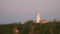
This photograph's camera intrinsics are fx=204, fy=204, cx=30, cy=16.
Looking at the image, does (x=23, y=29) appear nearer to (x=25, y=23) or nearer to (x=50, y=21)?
(x=25, y=23)

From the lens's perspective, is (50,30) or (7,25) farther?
(7,25)

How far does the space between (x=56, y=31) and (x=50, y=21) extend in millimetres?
738

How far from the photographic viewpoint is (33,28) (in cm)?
1293

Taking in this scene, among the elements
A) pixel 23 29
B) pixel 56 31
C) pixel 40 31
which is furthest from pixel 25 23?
pixel 56 31

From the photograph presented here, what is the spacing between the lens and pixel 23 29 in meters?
13.5

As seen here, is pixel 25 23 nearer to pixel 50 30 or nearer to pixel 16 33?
pixel 16 33

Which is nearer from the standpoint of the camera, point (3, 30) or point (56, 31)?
point (56, 31)

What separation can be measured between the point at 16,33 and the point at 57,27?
2608 millimetres

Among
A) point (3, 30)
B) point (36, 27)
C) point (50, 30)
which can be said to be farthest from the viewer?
point (3, 30)

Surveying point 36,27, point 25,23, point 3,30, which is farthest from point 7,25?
point 36,27

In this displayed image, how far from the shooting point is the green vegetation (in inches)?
488

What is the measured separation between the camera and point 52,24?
12320mm

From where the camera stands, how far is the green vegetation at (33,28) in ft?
40.6

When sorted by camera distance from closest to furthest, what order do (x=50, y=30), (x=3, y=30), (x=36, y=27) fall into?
(x=50, y=30) < (x=36, y=27) < (x=3, y=30)
